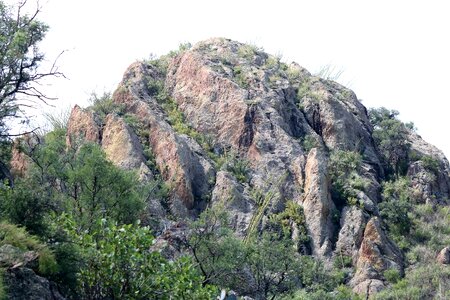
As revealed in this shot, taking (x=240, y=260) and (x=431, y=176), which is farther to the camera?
(x=431, y=176)

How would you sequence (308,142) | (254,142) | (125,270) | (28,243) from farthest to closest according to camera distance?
(308,142) < (254,142) < (125,270) < (28,243)

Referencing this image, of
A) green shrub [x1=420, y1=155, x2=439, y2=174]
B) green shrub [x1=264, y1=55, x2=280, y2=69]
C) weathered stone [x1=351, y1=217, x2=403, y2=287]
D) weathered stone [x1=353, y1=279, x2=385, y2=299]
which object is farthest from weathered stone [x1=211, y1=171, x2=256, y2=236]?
green shrub [x1=264, y1=55, x2=280, y2=69]

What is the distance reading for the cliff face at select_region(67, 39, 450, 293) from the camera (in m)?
37.5

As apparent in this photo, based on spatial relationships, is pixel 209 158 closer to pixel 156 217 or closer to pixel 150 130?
pixel 150 130

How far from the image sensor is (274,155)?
41.2 meters

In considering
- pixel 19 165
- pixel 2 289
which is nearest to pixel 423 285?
pixel 19 165

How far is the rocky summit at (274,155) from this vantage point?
1458 inches

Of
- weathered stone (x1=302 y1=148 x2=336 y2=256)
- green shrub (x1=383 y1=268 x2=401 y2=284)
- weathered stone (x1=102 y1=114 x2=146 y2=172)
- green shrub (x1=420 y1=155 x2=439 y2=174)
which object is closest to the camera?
green shrub (x1=383 y1=268 x2=401 y2=284)

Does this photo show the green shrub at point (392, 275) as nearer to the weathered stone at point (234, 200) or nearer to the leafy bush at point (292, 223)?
the leafy bush at point (292, 223)

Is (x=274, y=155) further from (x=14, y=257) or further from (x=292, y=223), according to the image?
(x=14, y=257)

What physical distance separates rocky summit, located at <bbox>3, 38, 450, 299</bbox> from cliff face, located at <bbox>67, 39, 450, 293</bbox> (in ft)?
0.19

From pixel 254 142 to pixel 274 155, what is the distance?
1.16 metres

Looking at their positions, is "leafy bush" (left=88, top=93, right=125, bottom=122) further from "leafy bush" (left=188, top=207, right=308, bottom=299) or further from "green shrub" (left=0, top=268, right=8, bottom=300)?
"green shrub" (left=0, top=268, right=8, bottom=300)

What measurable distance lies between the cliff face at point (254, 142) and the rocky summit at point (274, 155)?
57mm
